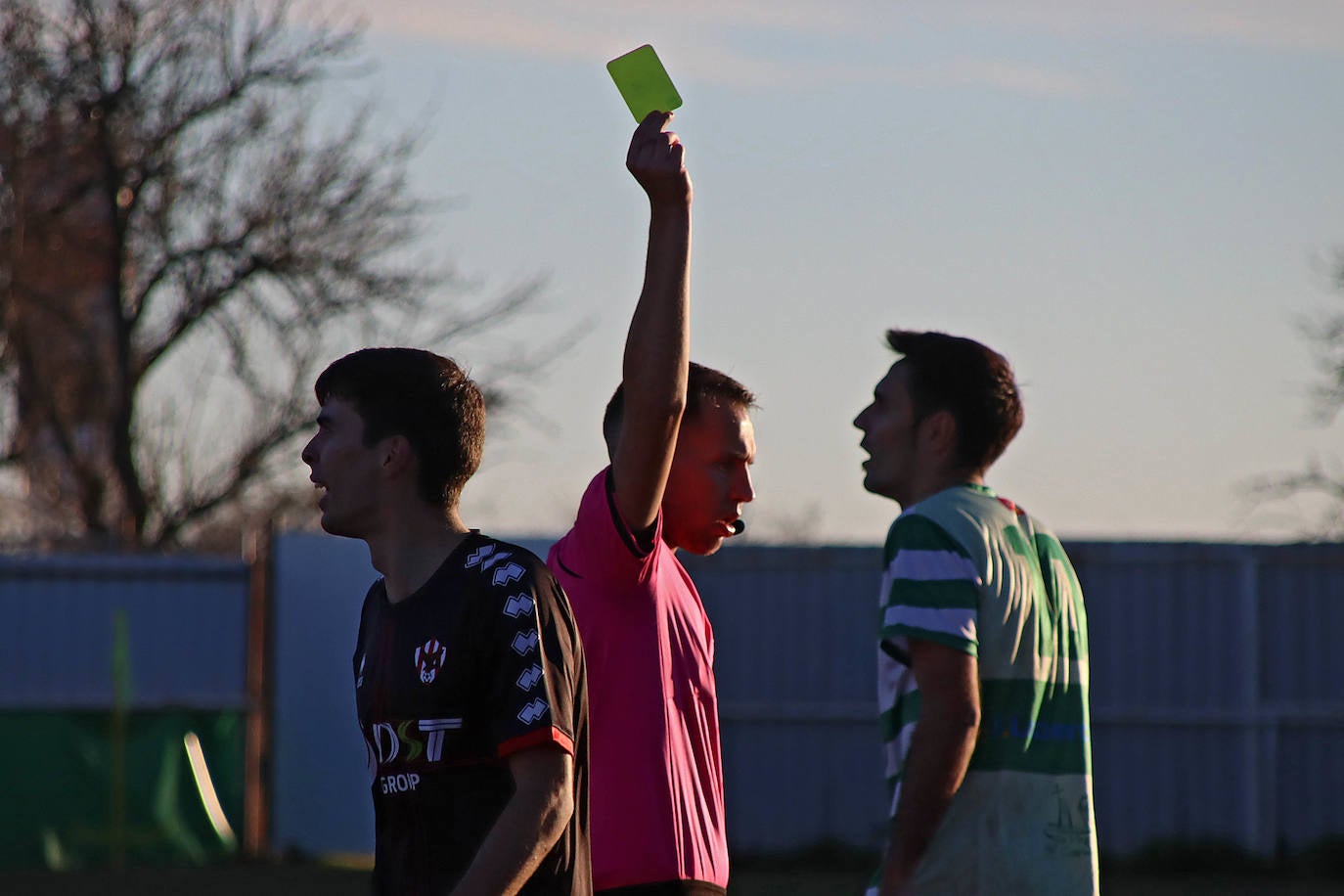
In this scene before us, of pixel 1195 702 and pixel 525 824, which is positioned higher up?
pixel 525 824

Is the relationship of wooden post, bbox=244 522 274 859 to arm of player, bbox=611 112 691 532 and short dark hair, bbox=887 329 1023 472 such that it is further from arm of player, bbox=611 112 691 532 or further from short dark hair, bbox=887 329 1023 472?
arm of player, bbox=611 112 691 532

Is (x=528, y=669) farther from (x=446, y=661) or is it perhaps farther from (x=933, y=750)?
(x=933, y=750)

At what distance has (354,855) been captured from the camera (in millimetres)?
13930

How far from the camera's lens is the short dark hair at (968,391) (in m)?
3.57

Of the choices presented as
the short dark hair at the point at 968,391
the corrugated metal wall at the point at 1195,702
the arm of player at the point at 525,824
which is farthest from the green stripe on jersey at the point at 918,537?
the corrugated metal wall at the point at 1195,702

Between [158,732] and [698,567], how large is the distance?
13.4 feet

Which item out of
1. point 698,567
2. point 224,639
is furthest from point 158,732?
point 698,567

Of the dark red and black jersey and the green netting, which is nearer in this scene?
the dark red and black jersey

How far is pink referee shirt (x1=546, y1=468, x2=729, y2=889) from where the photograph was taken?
3.31 meters

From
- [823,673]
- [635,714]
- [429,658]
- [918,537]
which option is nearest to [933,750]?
[918,537]

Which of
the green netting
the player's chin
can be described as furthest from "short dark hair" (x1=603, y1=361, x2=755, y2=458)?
the green netting

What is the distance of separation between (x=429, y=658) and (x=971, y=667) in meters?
0.99

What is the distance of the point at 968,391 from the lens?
3568mm

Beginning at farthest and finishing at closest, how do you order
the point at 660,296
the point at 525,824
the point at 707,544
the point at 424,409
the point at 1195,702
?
the point at 1195,702 < the point at 707,544 < the point at 660,296 < the point at 424,409 < the point at 525,824
